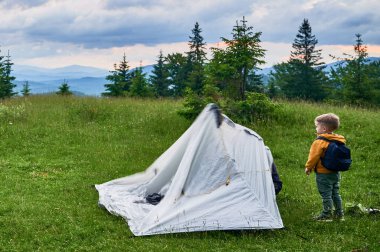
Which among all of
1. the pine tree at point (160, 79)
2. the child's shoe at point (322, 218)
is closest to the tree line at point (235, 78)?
the pine tree at point (160, 79)

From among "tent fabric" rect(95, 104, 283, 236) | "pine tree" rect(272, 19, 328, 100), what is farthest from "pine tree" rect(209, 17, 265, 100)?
"pine tree" rect(272, 19, 328, 100)

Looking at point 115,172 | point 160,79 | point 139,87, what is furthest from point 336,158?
point 160,79

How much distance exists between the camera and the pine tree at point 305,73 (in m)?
53.2

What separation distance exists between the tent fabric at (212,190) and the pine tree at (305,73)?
142 feet

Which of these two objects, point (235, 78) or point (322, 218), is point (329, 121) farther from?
point (235, 78)

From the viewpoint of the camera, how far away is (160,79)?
53094mm

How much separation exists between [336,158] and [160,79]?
46.9 meters

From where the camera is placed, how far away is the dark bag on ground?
22.8ft

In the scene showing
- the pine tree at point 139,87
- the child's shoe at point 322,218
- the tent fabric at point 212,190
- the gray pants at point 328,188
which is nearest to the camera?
the tent fabric at point 212,190

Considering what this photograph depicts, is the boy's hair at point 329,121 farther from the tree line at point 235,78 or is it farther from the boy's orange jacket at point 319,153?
the tree line at point 235,78

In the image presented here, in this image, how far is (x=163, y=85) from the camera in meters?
53.1

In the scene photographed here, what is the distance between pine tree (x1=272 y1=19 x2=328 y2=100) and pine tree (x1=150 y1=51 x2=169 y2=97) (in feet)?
47.7

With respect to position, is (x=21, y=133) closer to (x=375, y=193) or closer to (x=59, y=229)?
(x=59, y=229)

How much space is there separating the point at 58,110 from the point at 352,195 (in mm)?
13070
